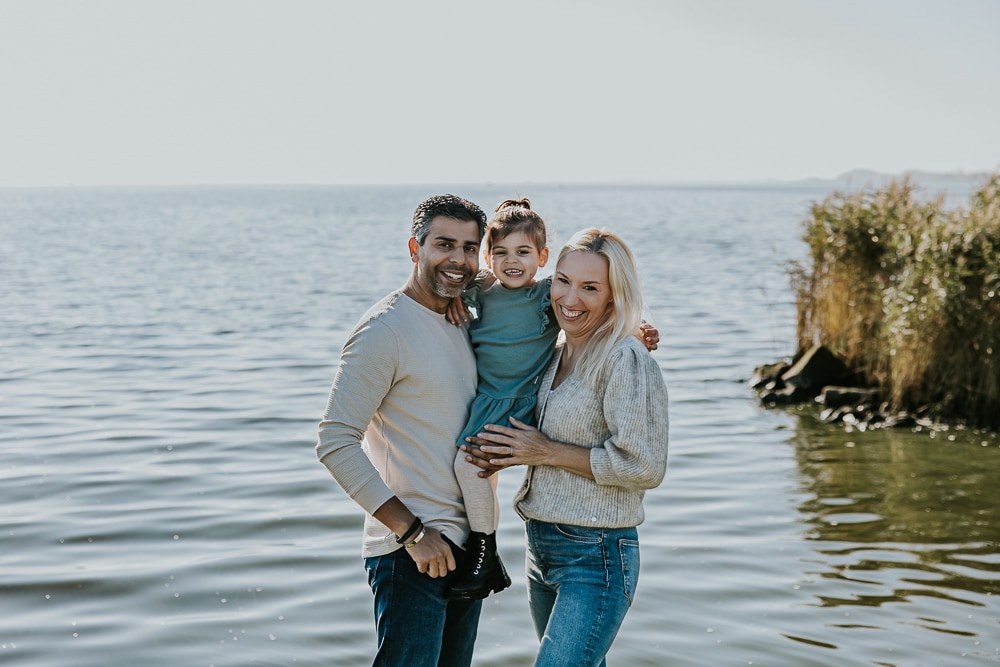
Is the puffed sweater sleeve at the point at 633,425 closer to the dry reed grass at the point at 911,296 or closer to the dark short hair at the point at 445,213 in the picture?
the dark short hair at the point at 445,213

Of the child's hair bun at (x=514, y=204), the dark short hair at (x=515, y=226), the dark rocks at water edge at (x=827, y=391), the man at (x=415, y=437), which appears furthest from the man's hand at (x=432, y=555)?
the dark rocks at water edge at (x=827, y=391)

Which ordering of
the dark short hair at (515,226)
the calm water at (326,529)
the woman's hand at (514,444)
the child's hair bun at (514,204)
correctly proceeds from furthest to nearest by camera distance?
the calm water at (326,529) → the child's hair bun at (514,204) → the dark short hair at (515,226) → the woman's hand at (514,444)

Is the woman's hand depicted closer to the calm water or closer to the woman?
the woman

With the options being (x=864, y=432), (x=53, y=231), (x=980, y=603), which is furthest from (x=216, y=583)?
(x=53, y=231)

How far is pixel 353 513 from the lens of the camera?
25.8ft

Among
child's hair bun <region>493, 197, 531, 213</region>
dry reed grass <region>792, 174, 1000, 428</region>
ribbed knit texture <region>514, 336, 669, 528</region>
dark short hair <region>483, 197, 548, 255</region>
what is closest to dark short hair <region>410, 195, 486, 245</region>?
dark short hair <region>483, 197, 548, 255</region>

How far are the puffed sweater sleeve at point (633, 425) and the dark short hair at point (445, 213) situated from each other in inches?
23.9

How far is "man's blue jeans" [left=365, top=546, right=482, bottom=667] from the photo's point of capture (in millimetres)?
3084

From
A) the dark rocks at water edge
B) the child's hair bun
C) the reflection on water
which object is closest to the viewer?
the child's hair bun

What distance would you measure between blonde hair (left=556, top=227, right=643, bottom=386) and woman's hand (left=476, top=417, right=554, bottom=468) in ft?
0.79

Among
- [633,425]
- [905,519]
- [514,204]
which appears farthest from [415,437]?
[905,519]

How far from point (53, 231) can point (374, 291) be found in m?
41.0

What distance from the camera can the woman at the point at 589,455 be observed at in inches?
126

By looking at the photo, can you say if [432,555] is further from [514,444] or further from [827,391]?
[827,391]
